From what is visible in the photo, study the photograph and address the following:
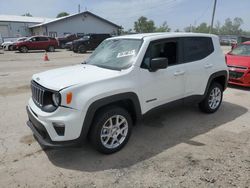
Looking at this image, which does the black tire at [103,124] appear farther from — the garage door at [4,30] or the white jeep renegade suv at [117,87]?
the garage door at [4,30]

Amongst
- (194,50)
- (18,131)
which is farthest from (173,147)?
(18,131)

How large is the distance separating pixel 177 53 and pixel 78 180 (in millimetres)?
2817

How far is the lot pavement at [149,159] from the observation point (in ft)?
9.40

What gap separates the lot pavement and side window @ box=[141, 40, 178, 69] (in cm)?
135

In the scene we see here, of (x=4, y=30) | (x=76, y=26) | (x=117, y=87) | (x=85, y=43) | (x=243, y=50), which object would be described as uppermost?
(x=76, y=26)

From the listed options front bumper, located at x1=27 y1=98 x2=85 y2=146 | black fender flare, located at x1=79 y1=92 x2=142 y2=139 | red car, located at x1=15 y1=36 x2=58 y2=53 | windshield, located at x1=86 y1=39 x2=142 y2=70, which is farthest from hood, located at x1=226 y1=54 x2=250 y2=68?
red car, located at x1=15 y1=36 x2=58 y2=53

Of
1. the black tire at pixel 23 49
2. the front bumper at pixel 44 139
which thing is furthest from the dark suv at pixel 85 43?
the front bumper at pixel 44 139

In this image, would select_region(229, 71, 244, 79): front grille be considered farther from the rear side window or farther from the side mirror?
the side mirror

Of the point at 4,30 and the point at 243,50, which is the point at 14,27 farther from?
the point at 243,50

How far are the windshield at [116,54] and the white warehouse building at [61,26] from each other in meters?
32.7

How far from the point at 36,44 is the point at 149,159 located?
74.8ft

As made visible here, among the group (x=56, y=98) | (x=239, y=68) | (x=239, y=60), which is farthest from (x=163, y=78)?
(x=239, y=60)

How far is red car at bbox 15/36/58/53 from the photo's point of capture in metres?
22.4

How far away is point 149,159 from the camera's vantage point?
3.32m
